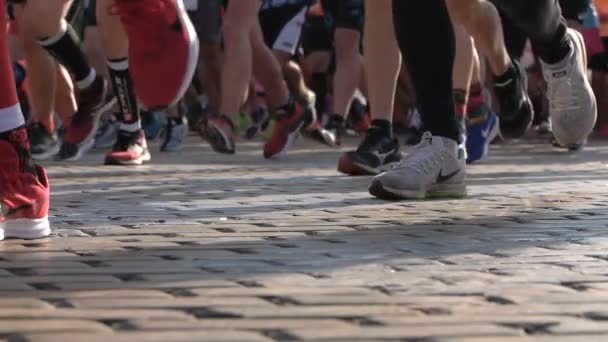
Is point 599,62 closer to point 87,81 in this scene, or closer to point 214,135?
point 214,135

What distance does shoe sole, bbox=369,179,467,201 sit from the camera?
482cm

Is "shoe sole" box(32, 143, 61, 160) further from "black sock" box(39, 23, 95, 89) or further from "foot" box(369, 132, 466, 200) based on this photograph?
"foot" box(369, 132, 466, 200)

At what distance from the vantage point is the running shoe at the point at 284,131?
339 inches

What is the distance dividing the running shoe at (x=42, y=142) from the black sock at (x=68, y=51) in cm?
46

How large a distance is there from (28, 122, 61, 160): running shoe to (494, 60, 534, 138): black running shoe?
290cm

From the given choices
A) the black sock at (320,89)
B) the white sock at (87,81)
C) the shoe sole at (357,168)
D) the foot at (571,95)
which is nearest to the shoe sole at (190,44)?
the foot at (571,95)

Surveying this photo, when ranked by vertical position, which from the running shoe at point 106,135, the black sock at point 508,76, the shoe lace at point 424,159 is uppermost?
the black sock at point 508,76

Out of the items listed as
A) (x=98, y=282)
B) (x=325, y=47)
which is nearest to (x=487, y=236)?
(x=98, y=282)

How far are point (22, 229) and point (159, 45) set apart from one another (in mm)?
1098

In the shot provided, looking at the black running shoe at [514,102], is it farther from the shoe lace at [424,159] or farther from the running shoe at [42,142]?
the running shoe at [42,142]

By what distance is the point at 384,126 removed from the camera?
588cm

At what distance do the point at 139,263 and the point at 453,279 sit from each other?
663 mm

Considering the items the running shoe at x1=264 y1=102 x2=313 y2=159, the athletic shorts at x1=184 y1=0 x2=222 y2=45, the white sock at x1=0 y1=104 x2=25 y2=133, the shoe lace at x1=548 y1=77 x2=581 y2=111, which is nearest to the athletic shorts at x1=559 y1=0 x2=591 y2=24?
the running shoe at x1=264 y1=102 x2=313 y2=159

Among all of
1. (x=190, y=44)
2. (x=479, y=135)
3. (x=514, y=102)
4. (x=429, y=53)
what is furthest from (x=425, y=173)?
(x=479, y=135)
